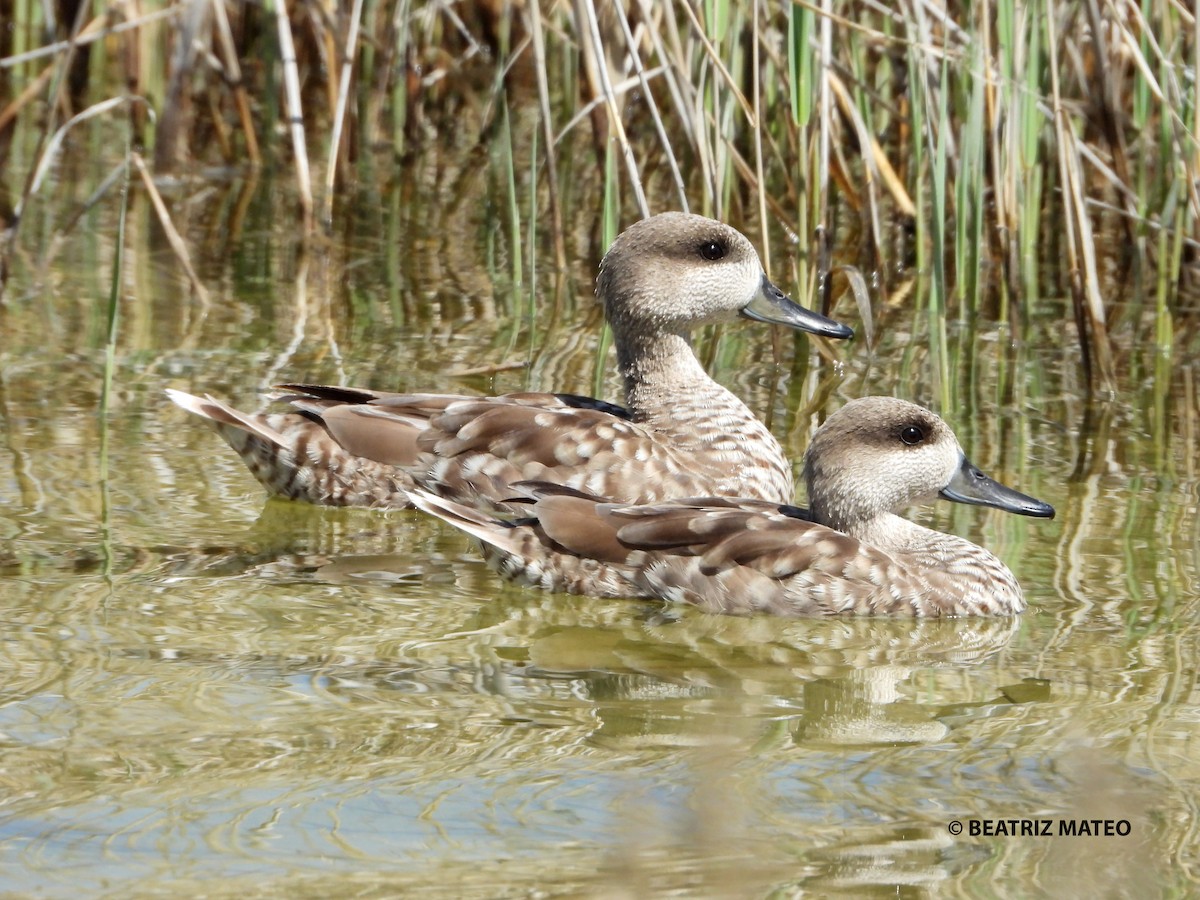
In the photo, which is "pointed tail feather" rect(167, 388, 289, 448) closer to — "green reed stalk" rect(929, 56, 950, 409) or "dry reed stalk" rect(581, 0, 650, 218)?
"dry reed stalk" rect(581, 0, 650, 218)

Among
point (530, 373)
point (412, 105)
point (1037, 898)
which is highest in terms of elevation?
point (412, 105)

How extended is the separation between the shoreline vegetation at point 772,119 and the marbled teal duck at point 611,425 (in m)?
0.37

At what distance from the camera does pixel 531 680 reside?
4809mm

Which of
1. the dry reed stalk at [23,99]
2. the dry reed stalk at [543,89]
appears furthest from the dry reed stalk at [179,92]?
the dry reed stalk at [543,89]

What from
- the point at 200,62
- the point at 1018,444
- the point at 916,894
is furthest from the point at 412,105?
the point at 916,894

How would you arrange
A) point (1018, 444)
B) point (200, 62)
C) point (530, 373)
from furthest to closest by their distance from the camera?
1. point (200, 62)
2. point (530, 373)
3. point (1018, 444)

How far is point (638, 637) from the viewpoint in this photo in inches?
209

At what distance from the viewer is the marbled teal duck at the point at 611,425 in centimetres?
638

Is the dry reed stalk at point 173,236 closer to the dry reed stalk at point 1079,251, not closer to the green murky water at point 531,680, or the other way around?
the green murky water at point 531,680

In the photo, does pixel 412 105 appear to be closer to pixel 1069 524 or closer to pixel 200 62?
pixel 200 62

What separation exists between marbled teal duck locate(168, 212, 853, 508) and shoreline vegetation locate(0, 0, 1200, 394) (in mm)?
369

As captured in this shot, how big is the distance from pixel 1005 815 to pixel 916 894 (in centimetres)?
42

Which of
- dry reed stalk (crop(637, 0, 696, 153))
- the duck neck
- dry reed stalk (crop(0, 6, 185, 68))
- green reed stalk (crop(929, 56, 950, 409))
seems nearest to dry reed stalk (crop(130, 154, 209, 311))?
dry reed stalk (crop(0, 6, 185, 68))

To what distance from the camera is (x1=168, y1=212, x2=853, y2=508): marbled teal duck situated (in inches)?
251
